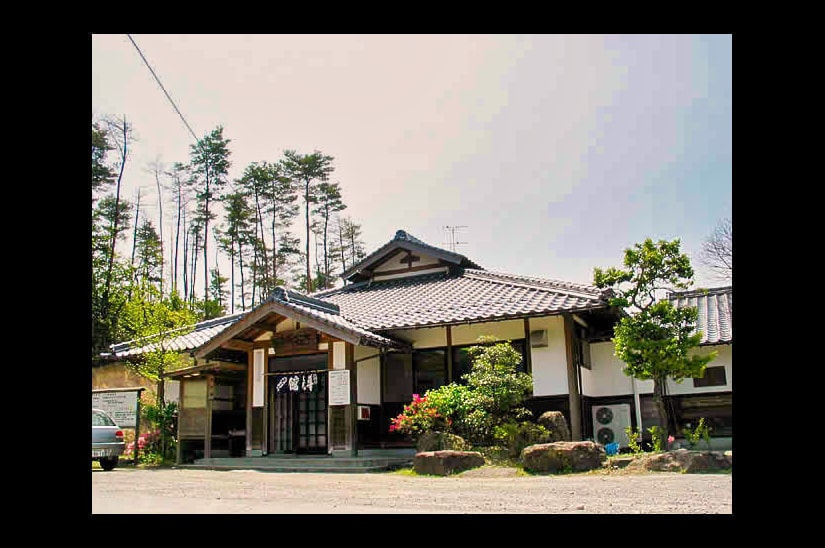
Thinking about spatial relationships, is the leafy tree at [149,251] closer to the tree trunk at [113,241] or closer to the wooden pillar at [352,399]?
the tree trunk at [113,241]

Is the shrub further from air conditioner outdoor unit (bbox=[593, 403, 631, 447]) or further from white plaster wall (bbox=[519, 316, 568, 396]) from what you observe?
air conditioner outdoor unit (bbox=[593, 403, 631, 447])

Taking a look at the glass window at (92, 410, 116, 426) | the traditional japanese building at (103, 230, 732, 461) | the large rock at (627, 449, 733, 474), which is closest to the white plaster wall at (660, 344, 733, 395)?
the traditional japanese building at (103, 230, 732, 461)

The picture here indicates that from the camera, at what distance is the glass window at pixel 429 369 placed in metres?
13.8

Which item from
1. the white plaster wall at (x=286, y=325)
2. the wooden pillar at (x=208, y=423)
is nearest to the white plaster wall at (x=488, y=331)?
the white plaster wall at (x=286, y=325)

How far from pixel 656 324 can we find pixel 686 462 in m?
2.41

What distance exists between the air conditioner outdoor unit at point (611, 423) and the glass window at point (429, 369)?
323 cm

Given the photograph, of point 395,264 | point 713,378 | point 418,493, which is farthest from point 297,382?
point 713,378

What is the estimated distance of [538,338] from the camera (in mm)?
12688

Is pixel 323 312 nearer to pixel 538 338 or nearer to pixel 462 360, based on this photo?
pixel 462 360

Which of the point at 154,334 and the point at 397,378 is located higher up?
the point at 154,334

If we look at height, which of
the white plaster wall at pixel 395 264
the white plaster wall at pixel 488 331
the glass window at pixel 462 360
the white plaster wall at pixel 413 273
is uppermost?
the white plaster wall at pixel 395 264
